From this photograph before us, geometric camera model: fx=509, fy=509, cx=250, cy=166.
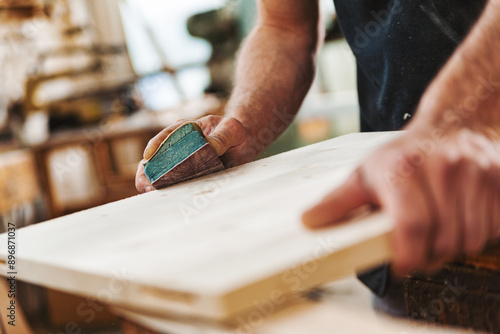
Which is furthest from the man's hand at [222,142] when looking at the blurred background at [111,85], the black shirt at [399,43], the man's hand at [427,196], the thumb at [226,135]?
the blurred background at [111,85]

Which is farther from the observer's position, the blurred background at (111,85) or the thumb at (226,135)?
the blurred background at (111,85)

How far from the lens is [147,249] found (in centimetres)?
60

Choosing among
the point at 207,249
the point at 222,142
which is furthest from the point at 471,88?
the point at 222,142

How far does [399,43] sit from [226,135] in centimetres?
51

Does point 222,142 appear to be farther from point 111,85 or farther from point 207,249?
point 111,85

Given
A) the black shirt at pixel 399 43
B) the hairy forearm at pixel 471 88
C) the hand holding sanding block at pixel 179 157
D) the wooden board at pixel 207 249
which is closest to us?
the wooden board at pixel 207 249

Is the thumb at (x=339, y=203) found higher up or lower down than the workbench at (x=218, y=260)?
higher up

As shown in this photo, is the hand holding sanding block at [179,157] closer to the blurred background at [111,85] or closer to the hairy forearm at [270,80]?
the hairy forearm at [270,80]

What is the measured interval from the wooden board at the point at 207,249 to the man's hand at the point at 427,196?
2cm

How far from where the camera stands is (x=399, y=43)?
1.26 metres

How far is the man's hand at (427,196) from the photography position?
1.75 feet

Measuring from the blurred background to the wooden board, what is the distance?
2.87 metres

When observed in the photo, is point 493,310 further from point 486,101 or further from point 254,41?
point 254,41

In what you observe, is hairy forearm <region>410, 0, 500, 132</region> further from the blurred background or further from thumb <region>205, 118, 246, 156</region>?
the blurred background
